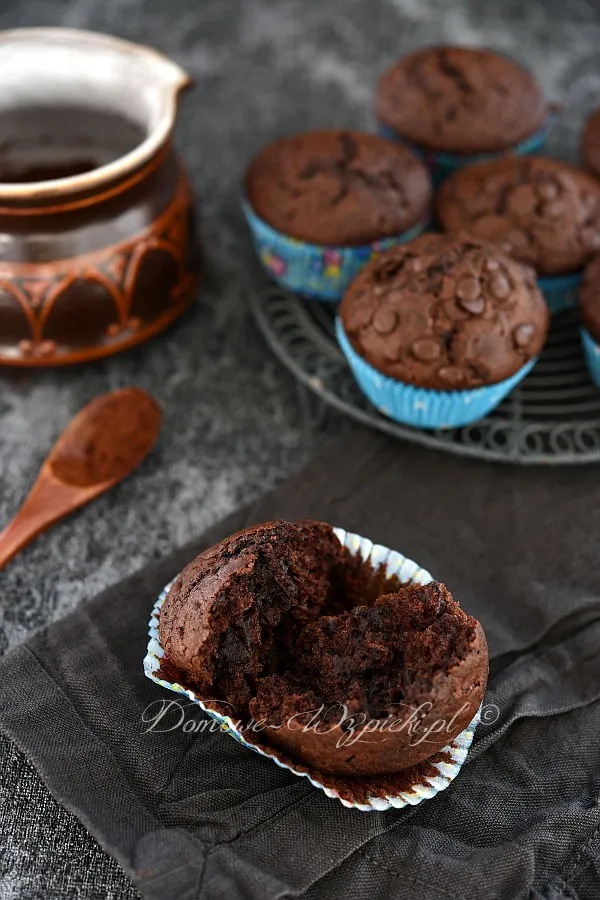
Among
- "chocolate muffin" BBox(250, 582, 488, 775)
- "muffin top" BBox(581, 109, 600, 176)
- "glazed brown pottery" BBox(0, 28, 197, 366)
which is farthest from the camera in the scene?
"muffin top" BBox(581, 109, 600, 176)

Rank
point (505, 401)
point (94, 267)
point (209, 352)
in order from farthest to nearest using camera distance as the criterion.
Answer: point (209, 352) → point (505, 401) → point (94, 267)

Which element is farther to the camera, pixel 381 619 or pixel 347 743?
pixel 381 619

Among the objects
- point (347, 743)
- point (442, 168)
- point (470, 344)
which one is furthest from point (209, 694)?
point (442, 168)

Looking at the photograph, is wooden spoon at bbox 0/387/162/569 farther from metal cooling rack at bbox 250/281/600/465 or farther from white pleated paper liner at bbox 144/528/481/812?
white pleated paper liner at bbox 144/528/481/812

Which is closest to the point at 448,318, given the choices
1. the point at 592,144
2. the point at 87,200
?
the point at 87,200

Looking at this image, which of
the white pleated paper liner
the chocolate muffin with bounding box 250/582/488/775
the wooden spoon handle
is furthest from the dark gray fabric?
the wooden spoon handle

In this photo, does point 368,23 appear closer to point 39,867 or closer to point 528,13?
point 528,13

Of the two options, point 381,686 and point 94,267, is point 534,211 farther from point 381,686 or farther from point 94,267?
point 381,686
